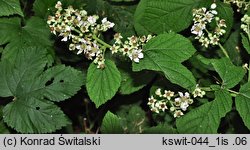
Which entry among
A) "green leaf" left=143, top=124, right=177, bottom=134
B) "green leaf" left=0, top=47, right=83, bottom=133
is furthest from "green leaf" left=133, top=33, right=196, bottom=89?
"green leaf" left=0, top=47, right=83, bottom=133

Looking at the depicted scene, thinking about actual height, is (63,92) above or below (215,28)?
below

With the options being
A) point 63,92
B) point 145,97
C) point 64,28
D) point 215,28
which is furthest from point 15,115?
point 215,28

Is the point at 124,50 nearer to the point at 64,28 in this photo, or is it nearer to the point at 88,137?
the point at 64,28

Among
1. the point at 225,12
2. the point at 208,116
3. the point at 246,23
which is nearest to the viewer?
the point at 208,116

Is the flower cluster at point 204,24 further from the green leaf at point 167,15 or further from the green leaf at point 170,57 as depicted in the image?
the green leaf at point 167,15

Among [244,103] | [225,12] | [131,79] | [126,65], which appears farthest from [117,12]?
[244,103]

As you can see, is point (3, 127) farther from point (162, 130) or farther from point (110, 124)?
point (162, 130)

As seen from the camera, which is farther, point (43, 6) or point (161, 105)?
point (43, 6)
